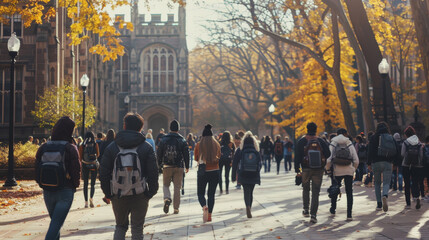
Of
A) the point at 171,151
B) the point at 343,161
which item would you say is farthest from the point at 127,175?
the point at 343,161

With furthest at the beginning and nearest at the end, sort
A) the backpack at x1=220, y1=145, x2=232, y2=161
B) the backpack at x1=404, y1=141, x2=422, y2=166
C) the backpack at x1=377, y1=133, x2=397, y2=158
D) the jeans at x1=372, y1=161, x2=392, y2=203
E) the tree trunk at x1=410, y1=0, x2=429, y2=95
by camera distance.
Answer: the backpack at x1=220, y1=145, x2=232, y2=161 < the tree trunk at x1=410, y1=0, x2=429, y2=95 < the backpack at x1=404, y1=141, x2=422, y2=166 < the jeans at x1=372, y1=161, x2=392, y2=203 < the backpack at x1=377, y1=133, x2=397, y2=158

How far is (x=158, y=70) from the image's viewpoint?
214 feet

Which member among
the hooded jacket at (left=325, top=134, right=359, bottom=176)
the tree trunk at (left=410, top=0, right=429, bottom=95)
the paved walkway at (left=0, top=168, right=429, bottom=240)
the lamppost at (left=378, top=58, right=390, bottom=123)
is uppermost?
the tree trunk at (left=410, top=0, right=429, bottom=95)

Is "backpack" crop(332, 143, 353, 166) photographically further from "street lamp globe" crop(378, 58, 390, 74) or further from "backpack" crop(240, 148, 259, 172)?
"street lamp globe" crop(378, 58, 390, 74)

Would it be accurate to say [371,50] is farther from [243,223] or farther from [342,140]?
[243,223]

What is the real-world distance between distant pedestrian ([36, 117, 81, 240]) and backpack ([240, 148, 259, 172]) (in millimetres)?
4970

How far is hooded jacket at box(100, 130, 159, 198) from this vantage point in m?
6.16

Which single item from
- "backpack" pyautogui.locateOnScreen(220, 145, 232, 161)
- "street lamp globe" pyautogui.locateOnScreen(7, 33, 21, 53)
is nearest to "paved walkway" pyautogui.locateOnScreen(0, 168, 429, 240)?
"backpack" pyautogui.locateOnScreen(220, 145, 232, 161)

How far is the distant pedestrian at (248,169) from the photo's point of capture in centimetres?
1092

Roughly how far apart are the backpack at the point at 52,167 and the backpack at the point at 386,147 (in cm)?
713

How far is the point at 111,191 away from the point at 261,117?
53.7 m

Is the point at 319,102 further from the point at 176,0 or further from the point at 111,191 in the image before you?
the point at 111,191

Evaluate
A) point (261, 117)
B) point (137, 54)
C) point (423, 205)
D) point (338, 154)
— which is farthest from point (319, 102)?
point (137, 54)

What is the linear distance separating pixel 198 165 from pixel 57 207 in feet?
16.7
